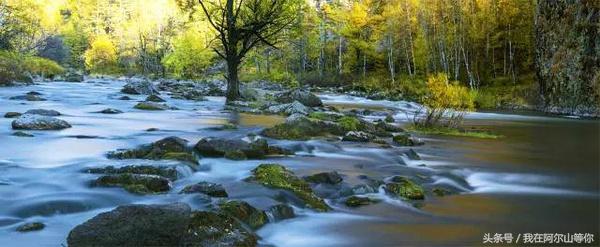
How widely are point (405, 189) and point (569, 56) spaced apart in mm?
23505

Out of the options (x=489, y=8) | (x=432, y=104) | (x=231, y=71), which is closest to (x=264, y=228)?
(x=432, y=104)

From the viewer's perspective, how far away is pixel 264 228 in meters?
6.51

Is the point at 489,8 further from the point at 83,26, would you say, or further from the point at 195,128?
the point at 83,26

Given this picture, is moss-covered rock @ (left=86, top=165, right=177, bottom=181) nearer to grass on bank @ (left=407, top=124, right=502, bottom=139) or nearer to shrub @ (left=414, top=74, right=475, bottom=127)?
grass on bank @ (left=407, top=124, right=502, bottom=139)

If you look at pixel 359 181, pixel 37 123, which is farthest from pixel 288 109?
pixel 359 181

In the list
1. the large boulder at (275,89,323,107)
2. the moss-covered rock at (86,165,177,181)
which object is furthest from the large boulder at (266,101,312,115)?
the moss-covered rock at (86,165,177,181)

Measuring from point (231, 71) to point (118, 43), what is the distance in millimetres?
69281

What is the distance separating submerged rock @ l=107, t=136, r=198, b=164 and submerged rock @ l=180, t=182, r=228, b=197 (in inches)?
83.9

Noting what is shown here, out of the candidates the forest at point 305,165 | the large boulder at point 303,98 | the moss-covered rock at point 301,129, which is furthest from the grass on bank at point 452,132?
the large boulder at point 303,98

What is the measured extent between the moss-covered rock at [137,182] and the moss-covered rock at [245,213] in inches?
58.2

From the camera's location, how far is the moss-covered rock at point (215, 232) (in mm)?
5441

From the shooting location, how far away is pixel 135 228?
5.21 metres

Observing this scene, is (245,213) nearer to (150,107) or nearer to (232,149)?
(232,149)

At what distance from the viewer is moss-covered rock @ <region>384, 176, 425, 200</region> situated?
8094 mm
